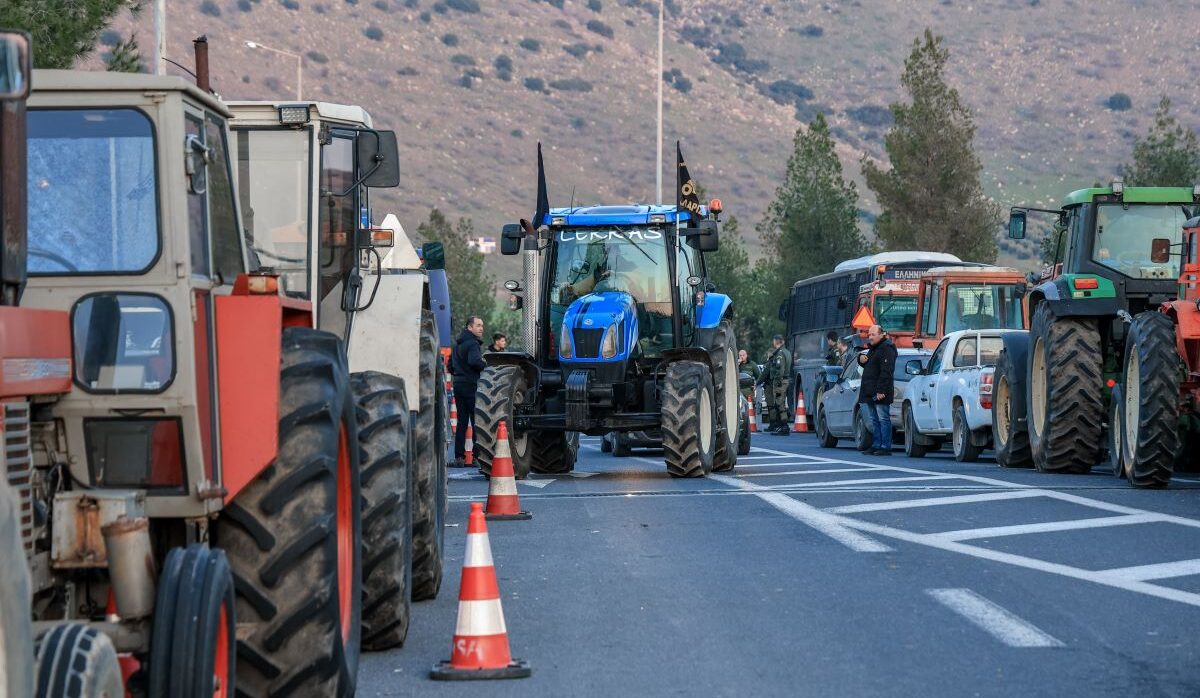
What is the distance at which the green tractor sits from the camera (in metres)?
20.7

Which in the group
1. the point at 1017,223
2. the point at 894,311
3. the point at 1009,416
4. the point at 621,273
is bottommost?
the point at 1009,416

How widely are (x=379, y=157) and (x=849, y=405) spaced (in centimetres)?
2027

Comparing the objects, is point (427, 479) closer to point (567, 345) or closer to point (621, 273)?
point (567, 345)

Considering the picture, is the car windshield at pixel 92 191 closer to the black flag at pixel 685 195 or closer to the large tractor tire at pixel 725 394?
the large tractor tire at pixel 725 394

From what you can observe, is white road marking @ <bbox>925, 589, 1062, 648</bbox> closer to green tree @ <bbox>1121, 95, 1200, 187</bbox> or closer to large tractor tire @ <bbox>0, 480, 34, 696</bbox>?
large tractor tire @ <bbox>0, 480, 34, 696</bbox>

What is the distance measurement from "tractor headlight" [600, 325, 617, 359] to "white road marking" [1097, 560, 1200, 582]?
1064 cm

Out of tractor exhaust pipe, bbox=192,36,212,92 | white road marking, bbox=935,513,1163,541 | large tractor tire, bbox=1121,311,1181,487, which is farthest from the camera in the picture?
large tractor tire, bbox=1121,311,1181,487

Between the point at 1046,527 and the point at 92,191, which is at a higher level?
the point at 92,191

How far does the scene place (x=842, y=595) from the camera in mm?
10695

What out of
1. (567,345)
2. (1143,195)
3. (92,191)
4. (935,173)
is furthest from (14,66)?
(935,173)

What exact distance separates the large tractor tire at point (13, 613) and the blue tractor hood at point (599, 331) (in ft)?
56.8

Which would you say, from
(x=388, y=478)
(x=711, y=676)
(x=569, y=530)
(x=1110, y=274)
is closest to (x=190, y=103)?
(x=388, y=478)

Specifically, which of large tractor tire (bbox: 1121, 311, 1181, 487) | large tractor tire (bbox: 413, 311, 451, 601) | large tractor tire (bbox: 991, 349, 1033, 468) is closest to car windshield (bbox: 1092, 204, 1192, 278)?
large tractor tire (bbox: 991, 349, 1033, 468)

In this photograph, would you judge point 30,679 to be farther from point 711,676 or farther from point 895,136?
point 895,136
